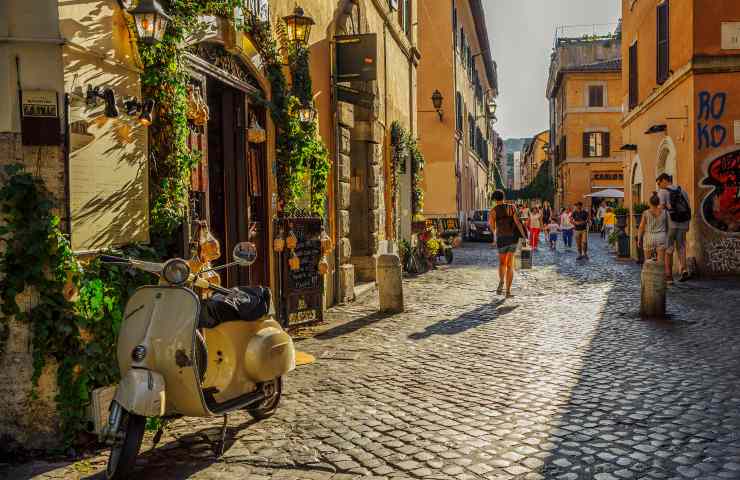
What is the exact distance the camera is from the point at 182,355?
3752 mm

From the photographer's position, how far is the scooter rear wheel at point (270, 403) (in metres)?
4.70

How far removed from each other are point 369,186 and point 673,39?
7.33 metres

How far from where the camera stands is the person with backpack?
12.6 meters

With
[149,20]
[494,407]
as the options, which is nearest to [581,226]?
[494,407]

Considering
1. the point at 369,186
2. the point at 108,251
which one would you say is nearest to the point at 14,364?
the point at 108,251

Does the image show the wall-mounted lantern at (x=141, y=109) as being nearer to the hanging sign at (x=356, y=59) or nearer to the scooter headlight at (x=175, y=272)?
the scooter headlight at (x=175, y=272)

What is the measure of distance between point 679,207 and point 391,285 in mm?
6266

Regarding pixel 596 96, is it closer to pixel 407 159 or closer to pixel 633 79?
pixel 633 79

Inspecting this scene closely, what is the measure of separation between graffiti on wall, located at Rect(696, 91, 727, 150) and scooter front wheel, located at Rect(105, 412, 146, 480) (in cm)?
1270

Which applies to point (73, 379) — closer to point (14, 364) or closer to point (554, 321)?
point (14, 364)

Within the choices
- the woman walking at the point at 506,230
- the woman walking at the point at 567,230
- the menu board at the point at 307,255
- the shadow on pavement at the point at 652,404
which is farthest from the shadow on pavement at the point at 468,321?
the woman walking at the point at 567,230

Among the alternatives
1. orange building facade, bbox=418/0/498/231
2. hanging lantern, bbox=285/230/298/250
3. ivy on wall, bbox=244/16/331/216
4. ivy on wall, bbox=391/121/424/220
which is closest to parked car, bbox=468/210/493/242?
orange building facade, bbox=418/0/498/231

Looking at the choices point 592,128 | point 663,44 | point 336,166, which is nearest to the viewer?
point 336,166

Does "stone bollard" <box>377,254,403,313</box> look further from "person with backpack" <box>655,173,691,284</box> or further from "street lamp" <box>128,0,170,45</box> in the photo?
"person with backpack" <box>655,173,691,284</box>
